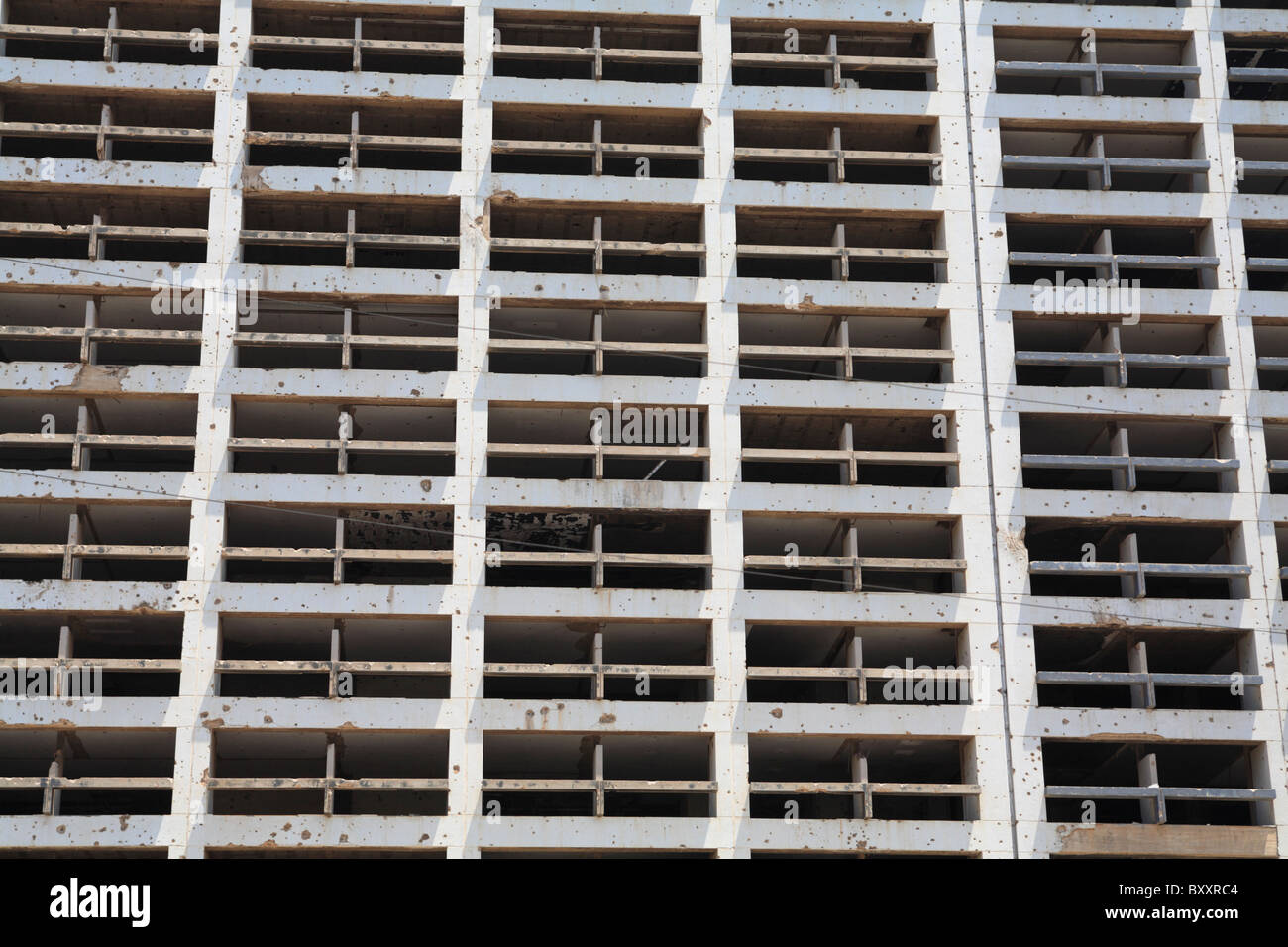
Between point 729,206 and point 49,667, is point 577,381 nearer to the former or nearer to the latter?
point 729,206

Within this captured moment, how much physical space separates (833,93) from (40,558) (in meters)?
21.2

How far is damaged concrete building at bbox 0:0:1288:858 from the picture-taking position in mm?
41719

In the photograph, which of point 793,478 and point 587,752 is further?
point 793,478

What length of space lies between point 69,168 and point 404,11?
28.3ft

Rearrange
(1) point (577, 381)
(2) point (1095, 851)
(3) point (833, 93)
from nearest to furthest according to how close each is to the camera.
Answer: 1. (2) point (1095, 851)
2. (1) point (577, 381)
3. (3) point (833, 93)

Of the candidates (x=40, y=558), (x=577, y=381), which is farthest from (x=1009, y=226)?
(x=40, y=558)

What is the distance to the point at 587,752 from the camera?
143ft

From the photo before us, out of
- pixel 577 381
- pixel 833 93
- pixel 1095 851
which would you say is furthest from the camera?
pixel 833 93

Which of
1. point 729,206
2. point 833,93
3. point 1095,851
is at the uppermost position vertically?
point 833,93

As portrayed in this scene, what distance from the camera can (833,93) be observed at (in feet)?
155

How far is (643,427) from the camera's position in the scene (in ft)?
144

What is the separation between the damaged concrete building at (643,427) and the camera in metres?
41.7

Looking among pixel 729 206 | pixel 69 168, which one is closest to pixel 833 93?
pixel 729 206

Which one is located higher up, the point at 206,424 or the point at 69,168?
the point at 69,168
